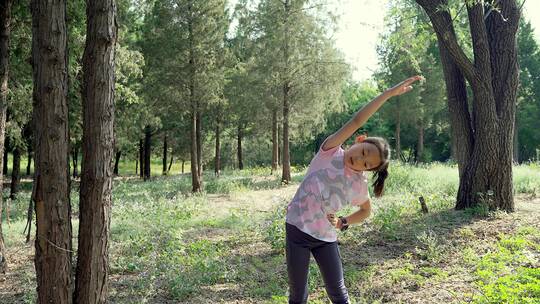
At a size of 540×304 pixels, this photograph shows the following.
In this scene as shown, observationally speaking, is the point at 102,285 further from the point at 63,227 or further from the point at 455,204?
the point at 455,204

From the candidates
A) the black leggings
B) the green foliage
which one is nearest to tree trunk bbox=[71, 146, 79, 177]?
the green foliage

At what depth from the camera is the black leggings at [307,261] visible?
3.40m

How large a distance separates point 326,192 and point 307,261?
0.55m

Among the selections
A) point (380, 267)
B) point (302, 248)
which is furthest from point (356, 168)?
point (380, 267)

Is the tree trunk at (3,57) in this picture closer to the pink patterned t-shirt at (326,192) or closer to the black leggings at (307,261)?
the black leggings at (307,261)

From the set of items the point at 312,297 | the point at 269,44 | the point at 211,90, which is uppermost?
the point at 269,44

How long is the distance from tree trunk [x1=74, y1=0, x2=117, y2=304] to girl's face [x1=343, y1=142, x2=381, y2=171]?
1865 millimetres

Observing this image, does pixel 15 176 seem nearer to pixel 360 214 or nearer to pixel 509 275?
pixel 360 214

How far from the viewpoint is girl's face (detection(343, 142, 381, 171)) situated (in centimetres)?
317

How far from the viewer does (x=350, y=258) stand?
6.63 meters

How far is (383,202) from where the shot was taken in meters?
11.0

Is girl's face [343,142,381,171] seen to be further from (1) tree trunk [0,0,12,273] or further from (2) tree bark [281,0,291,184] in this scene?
(2) tree bark [281,0,291,184]

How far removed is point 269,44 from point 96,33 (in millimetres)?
15285

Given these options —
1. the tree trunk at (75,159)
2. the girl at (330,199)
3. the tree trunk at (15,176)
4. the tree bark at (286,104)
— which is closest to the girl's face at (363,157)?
the girl at (330,199)
